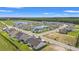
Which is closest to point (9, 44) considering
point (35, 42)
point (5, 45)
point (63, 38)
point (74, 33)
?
point (5, 45)

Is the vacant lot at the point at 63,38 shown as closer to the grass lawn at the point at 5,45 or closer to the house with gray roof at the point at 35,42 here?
the house with gray roof at the point at 35,42

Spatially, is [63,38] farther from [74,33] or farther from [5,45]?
[5,45]

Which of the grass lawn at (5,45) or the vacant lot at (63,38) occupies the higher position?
the vacant lot at (63,38)

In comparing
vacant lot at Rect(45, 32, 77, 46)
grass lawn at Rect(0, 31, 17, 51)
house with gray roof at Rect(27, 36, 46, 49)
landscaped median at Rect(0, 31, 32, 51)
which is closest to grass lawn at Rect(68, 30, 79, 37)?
vacant lot at Rect(45, 32, 77, 46)

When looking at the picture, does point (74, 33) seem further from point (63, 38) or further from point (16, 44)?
point (16, 44)

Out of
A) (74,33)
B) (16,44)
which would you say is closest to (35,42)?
(16,44)

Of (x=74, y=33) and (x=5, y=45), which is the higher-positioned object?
(x=74, y=33)

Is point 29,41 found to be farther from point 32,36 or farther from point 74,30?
point 74,30

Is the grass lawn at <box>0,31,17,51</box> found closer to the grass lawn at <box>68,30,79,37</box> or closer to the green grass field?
the green grass field

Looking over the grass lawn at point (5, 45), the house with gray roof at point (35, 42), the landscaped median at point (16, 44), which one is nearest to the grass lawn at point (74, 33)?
the house with gray roof at point (35, 42)

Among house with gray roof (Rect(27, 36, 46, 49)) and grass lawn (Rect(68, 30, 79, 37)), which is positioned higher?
grass lawn (Rect(68, 30, 79, 37))

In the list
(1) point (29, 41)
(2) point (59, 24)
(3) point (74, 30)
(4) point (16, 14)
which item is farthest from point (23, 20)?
(3) point (74, 30)

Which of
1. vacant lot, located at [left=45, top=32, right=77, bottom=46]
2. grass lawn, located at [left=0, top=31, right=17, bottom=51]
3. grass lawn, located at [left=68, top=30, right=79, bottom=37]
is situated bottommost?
grass lawn, located at [left=0, top=31, right=17, bottom=51]
